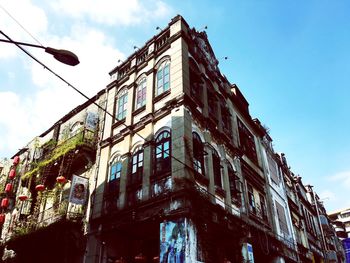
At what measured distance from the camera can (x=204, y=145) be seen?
12.8m

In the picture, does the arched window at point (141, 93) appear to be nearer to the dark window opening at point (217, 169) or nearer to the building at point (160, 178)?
the building at point (160, 178)

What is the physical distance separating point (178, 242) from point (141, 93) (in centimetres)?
800

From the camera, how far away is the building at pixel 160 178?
10.8 meters

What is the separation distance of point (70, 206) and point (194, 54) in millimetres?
9946

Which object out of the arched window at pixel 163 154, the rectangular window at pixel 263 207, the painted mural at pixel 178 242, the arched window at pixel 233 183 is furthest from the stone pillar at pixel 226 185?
the rectangular window at pixel 263 207

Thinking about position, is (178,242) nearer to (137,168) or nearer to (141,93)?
(137,168)

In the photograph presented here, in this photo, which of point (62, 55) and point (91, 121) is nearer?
point (62, 55)

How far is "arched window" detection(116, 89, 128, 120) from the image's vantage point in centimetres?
1538

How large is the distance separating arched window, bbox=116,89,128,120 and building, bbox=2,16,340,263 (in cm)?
7

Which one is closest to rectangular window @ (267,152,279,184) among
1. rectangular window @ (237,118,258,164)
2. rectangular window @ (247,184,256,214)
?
rectangular window @ (237,118,258,164)

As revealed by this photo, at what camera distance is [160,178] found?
11.2 metres

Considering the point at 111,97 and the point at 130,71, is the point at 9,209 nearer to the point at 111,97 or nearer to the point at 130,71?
the point at 111,97

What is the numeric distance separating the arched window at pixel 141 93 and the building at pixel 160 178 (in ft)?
0.21

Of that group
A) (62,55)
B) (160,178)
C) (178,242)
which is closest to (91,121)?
(160,178)
